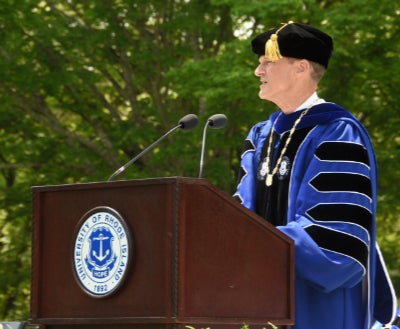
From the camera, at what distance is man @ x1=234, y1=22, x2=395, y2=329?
5.01m

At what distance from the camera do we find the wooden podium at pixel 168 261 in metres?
4.18

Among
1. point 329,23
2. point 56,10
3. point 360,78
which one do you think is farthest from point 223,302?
point 56,10

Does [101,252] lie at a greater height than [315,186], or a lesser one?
lesser

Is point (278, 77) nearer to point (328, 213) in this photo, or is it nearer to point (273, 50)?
point (273, 50)

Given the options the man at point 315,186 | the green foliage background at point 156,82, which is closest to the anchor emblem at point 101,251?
the man at point 315,186

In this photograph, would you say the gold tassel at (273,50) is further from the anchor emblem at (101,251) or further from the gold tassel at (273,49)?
the anchor emblem at (101,251)

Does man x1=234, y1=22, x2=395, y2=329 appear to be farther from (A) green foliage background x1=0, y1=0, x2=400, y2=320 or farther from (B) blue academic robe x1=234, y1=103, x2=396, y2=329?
(A) green foliage background x1=0, y1=0, x2=400, y2=320

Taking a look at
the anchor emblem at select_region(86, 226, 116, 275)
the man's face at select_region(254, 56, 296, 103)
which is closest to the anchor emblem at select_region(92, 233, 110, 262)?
the anchor emblem at select_region(86, 226, 116, 275)

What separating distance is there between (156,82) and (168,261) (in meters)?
12.7

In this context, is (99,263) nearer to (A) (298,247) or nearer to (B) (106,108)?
(A) (298,247)

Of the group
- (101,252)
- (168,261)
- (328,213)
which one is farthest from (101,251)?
(328,213)

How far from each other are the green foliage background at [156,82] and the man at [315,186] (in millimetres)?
8509

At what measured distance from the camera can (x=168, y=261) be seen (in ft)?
13.7

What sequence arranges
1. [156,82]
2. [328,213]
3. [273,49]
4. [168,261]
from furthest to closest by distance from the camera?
[156,82]
[273,49]
[328,213]
[168,261]
